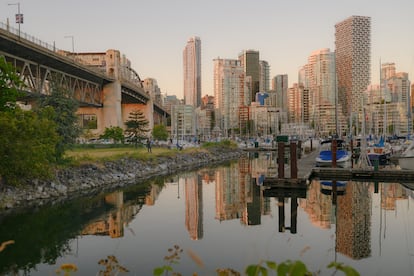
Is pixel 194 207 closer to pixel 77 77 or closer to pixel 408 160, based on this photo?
pixel 408 160

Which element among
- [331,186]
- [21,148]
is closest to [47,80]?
[21,148]

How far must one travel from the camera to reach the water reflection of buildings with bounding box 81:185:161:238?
63.0 ft

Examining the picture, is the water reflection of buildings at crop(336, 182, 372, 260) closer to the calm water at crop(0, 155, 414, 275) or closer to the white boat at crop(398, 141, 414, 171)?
the calm water at crop(0, 155, 414, 275)

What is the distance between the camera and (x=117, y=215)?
2286 centimetres

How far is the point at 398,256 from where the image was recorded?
14.8 m

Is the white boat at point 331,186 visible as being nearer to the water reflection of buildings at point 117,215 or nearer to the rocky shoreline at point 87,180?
the water reflection of buildings at point 117,215

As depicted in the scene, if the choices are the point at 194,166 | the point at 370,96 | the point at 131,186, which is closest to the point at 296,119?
the point at 370,96

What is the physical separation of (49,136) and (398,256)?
23.8 metres

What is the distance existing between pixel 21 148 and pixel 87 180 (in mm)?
8976

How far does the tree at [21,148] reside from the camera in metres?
23.9

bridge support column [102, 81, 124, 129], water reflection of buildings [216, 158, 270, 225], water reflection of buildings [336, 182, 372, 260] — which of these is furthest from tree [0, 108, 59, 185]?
bridge support column [102, 81, 124, 129]

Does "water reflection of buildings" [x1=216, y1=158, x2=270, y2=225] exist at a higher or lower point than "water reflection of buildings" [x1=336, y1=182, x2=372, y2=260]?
lower

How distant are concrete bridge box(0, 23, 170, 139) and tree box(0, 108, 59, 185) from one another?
14.3 metres

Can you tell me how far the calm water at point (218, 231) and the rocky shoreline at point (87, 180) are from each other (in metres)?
2.18
